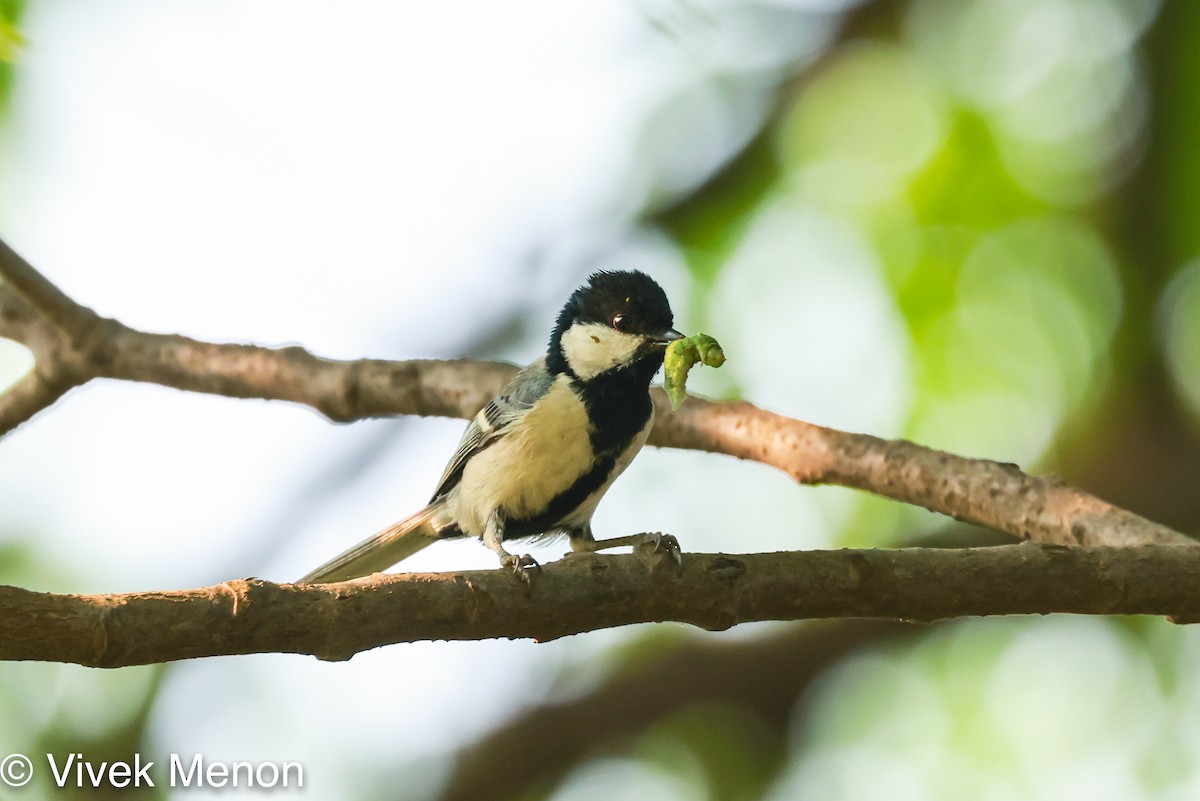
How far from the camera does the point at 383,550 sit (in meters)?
4.14

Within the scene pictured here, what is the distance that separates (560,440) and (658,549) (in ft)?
3.64

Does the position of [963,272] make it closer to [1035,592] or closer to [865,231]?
[865,231]

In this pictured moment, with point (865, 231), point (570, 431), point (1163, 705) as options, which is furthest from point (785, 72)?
point (1163, 705)

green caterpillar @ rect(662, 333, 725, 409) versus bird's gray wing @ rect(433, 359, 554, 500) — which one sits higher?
bird's gray wing @ rect(433, 359, 554, 500)

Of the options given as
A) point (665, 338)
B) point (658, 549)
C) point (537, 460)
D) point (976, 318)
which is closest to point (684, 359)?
point (665, 338)

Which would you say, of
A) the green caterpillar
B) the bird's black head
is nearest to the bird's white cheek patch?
the bird's black head

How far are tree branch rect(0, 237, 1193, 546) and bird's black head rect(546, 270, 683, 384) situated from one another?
37 centimetres

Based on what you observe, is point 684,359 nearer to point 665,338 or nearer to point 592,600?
point 665,338

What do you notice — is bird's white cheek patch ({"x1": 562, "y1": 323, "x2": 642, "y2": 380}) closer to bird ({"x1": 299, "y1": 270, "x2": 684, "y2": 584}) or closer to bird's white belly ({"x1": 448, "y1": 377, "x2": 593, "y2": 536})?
bird ({"x1": 299, "y1": 270, "x2": 684, "y2": 584})

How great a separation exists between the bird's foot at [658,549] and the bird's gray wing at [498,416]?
Result: 1.02m

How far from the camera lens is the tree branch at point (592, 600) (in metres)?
2.09

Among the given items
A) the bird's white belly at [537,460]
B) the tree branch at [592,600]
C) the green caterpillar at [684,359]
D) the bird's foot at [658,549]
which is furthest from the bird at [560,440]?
the tree branch at [592,600]

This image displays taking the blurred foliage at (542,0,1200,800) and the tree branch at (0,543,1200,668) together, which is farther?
the blurred foliage at (542,0,1200,800)

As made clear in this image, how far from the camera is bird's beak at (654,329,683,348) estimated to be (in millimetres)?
3932
